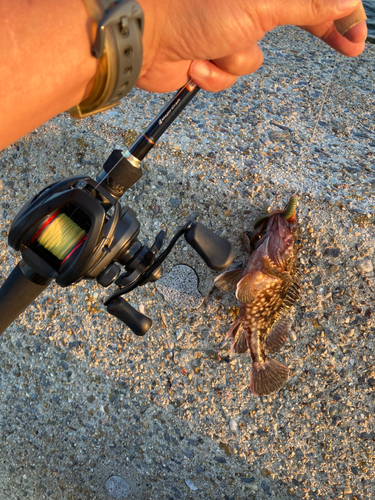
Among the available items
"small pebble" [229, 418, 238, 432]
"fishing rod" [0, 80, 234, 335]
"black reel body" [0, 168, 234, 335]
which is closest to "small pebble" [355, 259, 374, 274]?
"fishing rod" [0, 80, 234, 335]

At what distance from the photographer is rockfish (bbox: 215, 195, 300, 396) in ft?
7.02

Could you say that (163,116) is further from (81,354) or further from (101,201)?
(81,354)

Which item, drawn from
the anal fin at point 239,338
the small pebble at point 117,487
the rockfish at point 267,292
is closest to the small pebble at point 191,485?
the small pebble at point 117,487

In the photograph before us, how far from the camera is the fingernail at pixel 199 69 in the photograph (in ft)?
5.61

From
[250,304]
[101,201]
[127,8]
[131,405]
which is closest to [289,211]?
[250,304]

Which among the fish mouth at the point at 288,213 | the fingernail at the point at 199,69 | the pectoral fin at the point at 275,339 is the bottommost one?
the pectoral fin at the point at 275,339

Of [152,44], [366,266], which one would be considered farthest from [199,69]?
[366,266]

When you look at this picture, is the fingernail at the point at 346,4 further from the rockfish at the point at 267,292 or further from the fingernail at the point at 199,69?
the rockfish at the point at 267,292

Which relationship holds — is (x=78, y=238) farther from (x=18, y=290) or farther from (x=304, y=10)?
(x=304, y=10)

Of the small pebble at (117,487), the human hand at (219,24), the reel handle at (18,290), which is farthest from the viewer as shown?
the small pebble at (117,487)

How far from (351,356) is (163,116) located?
1582 millimetres

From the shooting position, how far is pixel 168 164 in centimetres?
251

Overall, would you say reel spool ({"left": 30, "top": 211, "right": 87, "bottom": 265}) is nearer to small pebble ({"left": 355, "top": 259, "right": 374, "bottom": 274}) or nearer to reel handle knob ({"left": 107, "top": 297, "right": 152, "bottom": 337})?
reel handle knob ({"left": 107, "top": 297, "right": 152, "bottom": 337})

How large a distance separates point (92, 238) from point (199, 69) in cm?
87
